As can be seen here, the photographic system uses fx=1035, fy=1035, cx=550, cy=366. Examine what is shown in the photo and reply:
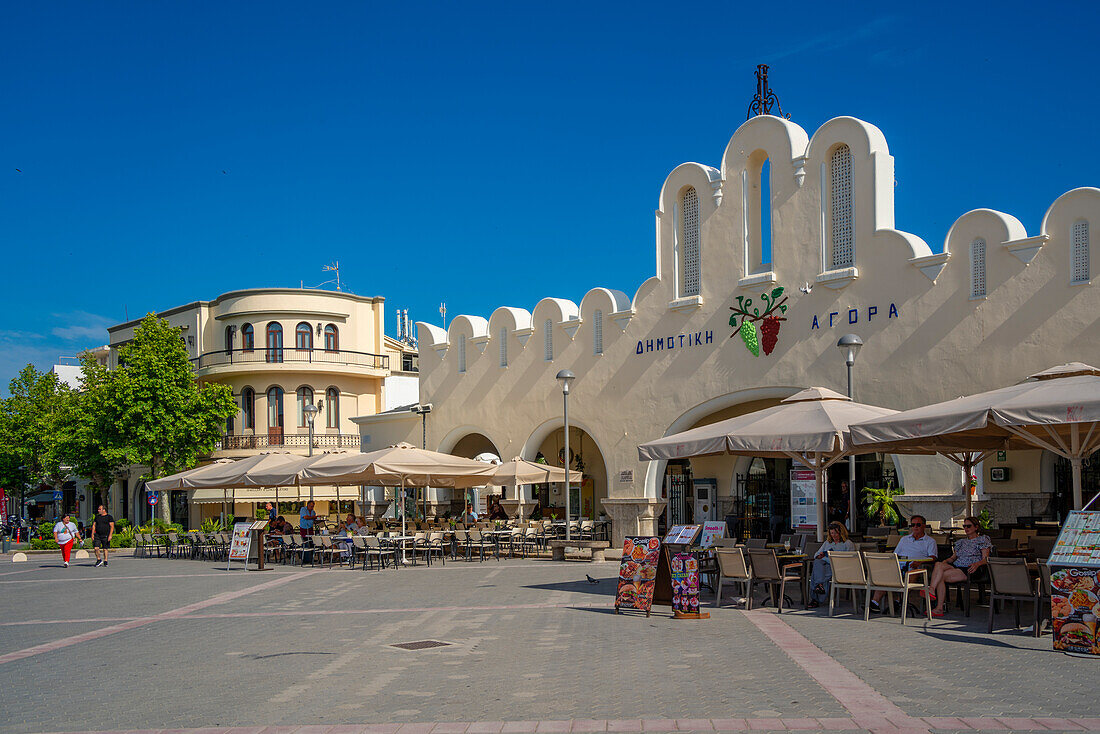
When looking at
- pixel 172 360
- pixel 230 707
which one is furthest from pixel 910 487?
pixel 172 360

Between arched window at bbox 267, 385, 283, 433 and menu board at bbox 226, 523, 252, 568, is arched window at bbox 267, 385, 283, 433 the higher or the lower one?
the higher one

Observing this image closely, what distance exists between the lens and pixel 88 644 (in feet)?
39.2

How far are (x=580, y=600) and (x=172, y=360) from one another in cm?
3311

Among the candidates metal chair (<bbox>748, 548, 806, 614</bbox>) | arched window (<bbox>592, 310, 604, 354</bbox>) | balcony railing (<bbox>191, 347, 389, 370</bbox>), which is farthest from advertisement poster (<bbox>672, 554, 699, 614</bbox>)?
balcony railing (<bbox>191, 347, 389, 370</bbox>)

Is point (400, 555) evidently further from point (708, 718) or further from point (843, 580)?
point (708, 718)

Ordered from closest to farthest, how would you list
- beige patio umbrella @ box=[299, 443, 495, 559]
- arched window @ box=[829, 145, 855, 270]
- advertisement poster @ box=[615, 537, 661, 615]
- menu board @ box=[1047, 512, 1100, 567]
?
menu board @ box=[1047, 512, 1100, 567] < advertisement poster @ box=[615, 537, 661, 615] < arched window @ box=[829, 145, 855, 270] < beige patio umbrella @ box=[299, 443, 495, 559]

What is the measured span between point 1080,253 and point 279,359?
36097 millimetres

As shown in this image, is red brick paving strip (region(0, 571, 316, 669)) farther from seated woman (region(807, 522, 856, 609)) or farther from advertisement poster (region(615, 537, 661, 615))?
seated woman (region(807, 522, 856, 609))

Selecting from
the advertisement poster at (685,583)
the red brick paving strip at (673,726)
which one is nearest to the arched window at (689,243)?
the advertisement poster at (685,583)

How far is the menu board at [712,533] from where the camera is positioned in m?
16.3

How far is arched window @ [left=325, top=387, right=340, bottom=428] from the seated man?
37.8 metres

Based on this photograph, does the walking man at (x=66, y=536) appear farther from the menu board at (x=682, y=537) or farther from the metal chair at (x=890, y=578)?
the metal chair at (x=890, y=578)

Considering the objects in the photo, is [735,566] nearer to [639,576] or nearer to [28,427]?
[639,576]

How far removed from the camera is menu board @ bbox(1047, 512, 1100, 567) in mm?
9922
